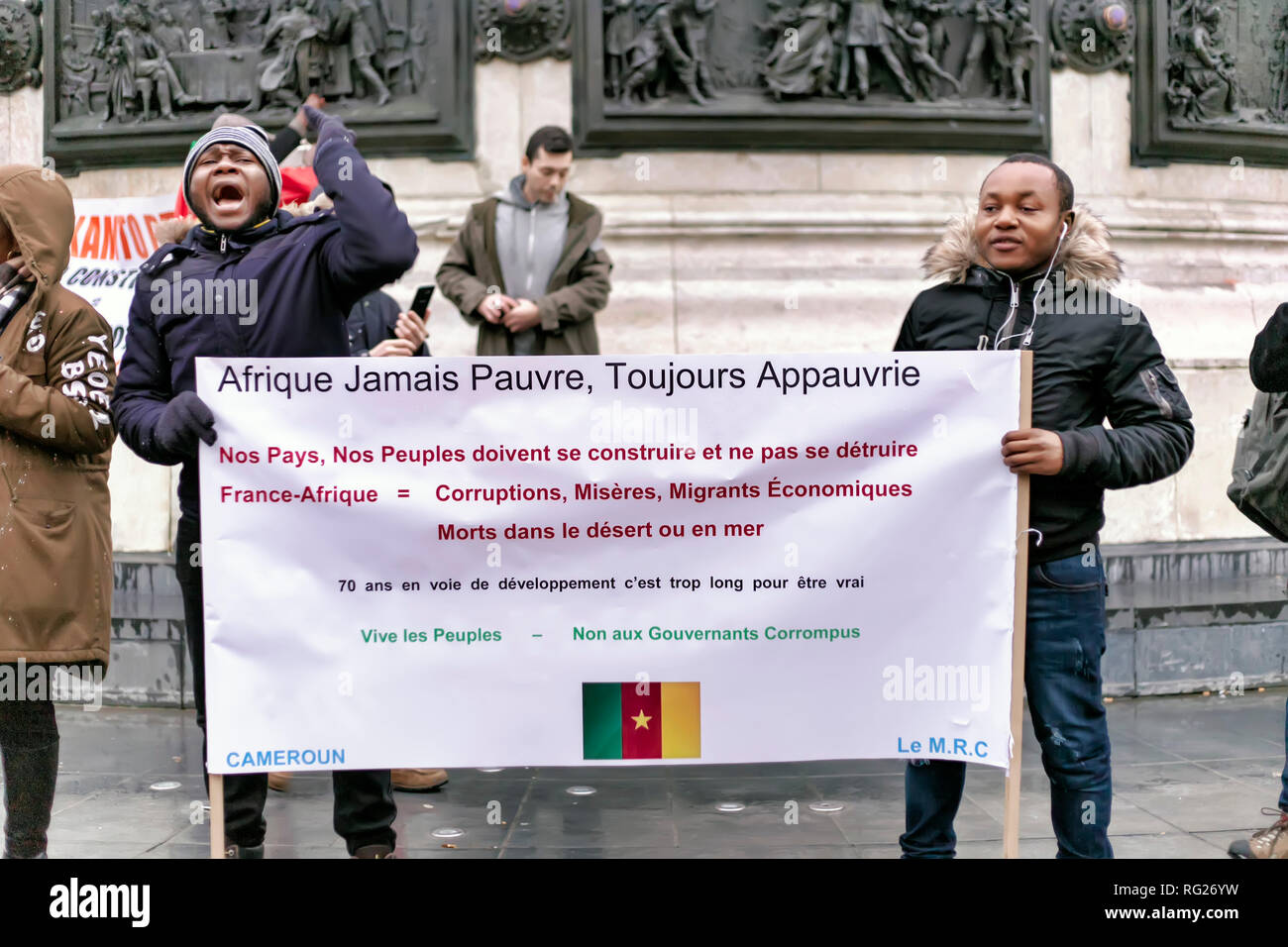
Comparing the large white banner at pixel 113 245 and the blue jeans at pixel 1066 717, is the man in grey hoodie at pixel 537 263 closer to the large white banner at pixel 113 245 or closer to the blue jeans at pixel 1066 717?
the large white banner at pixel 113 245

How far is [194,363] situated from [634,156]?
13.7 ft

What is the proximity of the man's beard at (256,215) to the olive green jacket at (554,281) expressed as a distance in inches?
79.2

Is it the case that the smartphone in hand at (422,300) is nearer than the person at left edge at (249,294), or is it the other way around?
the person at left edge at (249,294)

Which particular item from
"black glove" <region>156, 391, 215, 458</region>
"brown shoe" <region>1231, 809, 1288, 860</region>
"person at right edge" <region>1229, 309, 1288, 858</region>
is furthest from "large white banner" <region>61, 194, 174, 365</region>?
"brown shoe" <region>1231, 809, 1288, 860</region>

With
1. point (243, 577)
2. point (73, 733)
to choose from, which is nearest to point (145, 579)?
point (73, 733)

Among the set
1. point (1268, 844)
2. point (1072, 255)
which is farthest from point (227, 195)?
point (1268, 844)

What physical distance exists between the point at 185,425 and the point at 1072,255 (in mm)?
2408

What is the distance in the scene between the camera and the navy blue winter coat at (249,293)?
418 centimetres

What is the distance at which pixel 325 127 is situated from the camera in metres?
4.27

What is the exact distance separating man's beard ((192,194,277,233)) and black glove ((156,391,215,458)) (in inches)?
24.4

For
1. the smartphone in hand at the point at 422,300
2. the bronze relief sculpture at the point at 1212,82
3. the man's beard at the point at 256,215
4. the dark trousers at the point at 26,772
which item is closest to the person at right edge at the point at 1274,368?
the smartphone in hand at the point at 422,300

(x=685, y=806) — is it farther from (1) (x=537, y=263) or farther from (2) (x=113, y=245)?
(2) (x=113, y=245)

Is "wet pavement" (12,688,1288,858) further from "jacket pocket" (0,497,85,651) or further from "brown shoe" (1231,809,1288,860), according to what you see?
"jacket pocket" (0,497,85,651)
